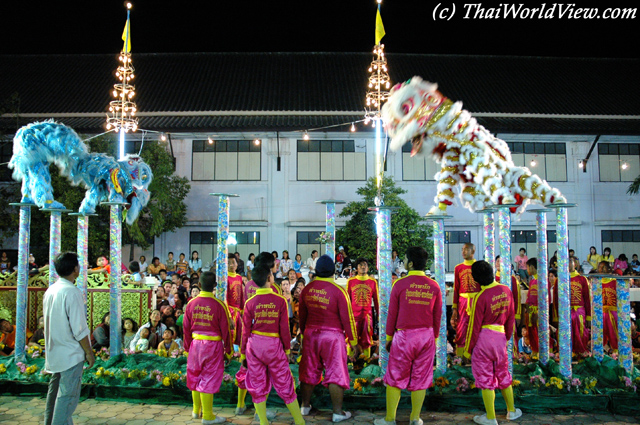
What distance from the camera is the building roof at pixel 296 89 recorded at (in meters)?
16.5

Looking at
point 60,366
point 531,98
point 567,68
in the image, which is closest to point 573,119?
point 531,98

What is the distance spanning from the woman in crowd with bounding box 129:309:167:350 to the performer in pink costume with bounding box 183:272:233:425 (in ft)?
7.59

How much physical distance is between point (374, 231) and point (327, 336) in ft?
29.7

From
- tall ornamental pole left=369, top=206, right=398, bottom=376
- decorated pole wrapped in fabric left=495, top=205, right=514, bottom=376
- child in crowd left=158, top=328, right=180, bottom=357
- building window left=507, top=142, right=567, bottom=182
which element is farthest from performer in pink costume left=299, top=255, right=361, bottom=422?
building window left=507, top=142, right=567, bottom=182

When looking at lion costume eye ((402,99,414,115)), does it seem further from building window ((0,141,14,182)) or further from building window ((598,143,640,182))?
building window ((0,141,14,182))

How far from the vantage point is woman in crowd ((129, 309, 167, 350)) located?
25.4 ft

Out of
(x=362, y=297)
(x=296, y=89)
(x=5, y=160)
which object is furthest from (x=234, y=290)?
(x=5, y=160)

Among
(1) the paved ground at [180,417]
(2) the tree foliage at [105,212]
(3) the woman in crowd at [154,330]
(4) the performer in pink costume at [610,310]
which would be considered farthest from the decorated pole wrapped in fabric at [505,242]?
(2) the tree foliage at [105,212]

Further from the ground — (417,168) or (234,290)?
(417,168)

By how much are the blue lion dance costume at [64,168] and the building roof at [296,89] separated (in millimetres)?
8043

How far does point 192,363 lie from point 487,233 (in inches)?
152

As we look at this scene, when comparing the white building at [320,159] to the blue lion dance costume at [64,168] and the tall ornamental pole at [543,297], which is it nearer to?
the blue lion dance costume at [64,168]

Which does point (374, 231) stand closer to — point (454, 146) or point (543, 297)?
point (454, 146)

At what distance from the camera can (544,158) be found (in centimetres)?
1750
